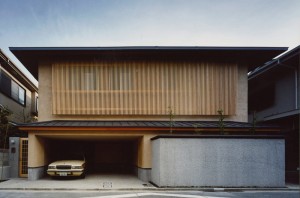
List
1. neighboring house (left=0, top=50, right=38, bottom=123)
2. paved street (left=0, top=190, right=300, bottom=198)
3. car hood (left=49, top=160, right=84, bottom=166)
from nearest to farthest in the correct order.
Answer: paved street (left=0, top=190, right=300, bottom=198)
car hood (left=49, top=160, right=84, bottom=166)
neighboring house (left=0, top=50, right=38, bottom=123)

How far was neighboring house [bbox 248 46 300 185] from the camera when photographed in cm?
1789

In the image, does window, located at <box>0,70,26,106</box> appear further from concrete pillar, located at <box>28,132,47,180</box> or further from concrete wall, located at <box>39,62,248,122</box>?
concrete pillar, located at <box>28,132,47,180</box>

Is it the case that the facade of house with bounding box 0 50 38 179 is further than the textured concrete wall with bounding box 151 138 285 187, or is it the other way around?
the facade of house with bounding box 0 50 38 179

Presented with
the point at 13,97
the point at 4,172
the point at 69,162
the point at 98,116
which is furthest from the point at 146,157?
the point at 13,97

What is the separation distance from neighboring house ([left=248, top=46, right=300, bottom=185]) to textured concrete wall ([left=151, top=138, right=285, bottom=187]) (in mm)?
3853

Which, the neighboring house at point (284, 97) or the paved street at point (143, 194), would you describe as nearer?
the paved street at point (143, 194)

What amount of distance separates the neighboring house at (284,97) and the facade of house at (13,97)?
1534 centimetres

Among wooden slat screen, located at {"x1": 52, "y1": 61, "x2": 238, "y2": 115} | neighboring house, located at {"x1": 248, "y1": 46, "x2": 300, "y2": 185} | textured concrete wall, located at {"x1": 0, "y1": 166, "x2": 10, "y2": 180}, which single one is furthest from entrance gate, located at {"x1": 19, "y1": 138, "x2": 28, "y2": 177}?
neighboring house, located at {"x1": 248, "y1": 46, "x2": 300, "y2": 185}

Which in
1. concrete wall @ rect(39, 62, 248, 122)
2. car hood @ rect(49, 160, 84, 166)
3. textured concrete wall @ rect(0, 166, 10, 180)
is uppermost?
concrete wall @ rect(39, 62, 248, 122)

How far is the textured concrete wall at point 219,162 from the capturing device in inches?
534

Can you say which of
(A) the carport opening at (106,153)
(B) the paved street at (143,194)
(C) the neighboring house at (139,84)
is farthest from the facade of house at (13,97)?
(B) the paved street at (143,194)

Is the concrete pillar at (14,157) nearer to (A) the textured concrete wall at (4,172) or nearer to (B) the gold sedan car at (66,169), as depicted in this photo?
(A) the textured concrete wall at (4,172)

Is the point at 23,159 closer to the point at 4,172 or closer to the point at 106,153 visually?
the point at 4,172

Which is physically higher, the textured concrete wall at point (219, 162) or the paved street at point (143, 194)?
the textured concrete wall at point (219, 162)
